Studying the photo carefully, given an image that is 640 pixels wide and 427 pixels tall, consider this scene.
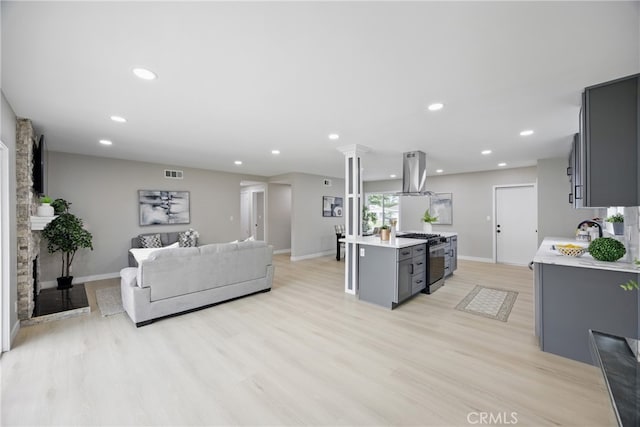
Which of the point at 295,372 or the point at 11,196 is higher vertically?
the point at 11,196

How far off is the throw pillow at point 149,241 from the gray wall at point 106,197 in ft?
0.95

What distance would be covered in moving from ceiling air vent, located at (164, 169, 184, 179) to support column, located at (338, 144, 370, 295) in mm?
4277

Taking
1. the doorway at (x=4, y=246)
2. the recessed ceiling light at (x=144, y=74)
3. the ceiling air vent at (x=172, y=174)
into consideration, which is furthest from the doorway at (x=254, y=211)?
the recessed ceiling light at (x=144, y=74)

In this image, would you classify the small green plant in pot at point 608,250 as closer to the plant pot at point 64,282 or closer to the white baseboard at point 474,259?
the white baseboard at point 474,259

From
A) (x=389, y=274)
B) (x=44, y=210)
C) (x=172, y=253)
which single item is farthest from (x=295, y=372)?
(x=44, y=210)

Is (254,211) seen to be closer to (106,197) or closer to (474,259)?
(106,197)

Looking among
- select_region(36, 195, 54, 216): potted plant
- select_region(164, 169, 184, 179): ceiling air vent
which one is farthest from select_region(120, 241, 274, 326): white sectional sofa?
select_region(164, 169, 184, 179): ceiling air vent

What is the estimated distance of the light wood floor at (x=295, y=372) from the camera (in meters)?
1.82

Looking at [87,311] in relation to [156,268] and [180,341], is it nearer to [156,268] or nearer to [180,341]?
[156,268]

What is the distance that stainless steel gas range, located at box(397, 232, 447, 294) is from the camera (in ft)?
14.8

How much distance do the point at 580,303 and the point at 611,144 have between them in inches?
54.9

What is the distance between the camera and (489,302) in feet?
13.2

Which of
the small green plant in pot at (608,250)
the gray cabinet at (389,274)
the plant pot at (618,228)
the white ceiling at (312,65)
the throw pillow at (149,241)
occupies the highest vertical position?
the white ceiling at (312,65)

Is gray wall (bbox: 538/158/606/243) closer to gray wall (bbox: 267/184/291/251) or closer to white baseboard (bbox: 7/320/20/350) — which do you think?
gray wall (bbox: 267/184/291/251)
